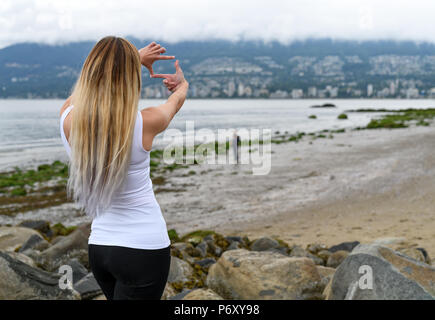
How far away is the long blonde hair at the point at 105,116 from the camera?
1949 mm

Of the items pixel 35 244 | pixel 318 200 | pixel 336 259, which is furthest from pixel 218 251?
pixel 318 200

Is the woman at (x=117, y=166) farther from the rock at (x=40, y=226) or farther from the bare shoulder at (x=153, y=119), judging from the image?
the rock at (x=40, y=226)

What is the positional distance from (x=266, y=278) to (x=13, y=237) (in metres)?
6.20

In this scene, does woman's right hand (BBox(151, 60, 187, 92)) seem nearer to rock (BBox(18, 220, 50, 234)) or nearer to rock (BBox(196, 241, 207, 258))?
rock (BBox(196, 241, 207, 258))

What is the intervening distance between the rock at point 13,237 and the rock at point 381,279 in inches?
265

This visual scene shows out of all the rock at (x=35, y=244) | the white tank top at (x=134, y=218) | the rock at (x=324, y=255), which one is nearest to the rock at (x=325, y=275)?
the rock at (x=324, y=255)

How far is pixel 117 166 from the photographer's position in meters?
1.96

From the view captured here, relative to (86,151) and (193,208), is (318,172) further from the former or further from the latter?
(86,151)

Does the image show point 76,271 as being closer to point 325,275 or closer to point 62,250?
point 62,250

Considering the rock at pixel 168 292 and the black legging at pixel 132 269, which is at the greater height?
the black legging at pixel 132 269

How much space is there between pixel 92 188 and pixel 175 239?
26.5ft

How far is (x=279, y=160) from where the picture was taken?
2477 centimetres

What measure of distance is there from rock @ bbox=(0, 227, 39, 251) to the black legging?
717cm

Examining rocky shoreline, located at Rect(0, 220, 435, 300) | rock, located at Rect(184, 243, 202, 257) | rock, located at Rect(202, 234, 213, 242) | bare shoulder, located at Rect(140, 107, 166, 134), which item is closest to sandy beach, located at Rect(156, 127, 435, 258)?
rock, located at Rect(202, 234, 213, 242)
